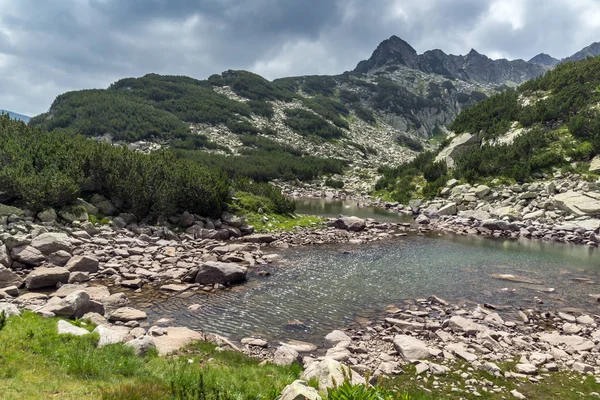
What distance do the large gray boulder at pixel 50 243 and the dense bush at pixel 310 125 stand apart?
4264 inches

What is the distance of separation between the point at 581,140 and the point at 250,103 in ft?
362

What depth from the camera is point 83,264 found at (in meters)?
17.8

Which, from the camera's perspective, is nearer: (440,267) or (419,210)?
(440,267)

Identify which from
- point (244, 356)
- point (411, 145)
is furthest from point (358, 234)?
point (411, 145)

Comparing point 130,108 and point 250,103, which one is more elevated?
point 250,103

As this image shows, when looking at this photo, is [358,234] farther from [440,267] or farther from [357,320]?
[357,320]

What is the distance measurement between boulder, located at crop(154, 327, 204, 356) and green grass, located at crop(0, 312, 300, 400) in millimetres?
463

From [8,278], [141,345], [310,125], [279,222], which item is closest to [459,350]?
[141,345]

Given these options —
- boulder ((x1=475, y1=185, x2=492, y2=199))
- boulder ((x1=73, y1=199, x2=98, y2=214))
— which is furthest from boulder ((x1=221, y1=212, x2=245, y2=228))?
boulder ((x1=475, y1=185, x2=492, y2=199))

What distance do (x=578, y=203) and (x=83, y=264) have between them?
48620 millimetres

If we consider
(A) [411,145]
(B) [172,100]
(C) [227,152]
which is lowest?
(C) [227,152]

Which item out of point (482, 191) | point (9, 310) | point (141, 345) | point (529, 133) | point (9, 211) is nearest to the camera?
point (141, 345)

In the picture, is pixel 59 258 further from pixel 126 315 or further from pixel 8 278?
pixel 126 315

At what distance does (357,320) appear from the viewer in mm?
14086
